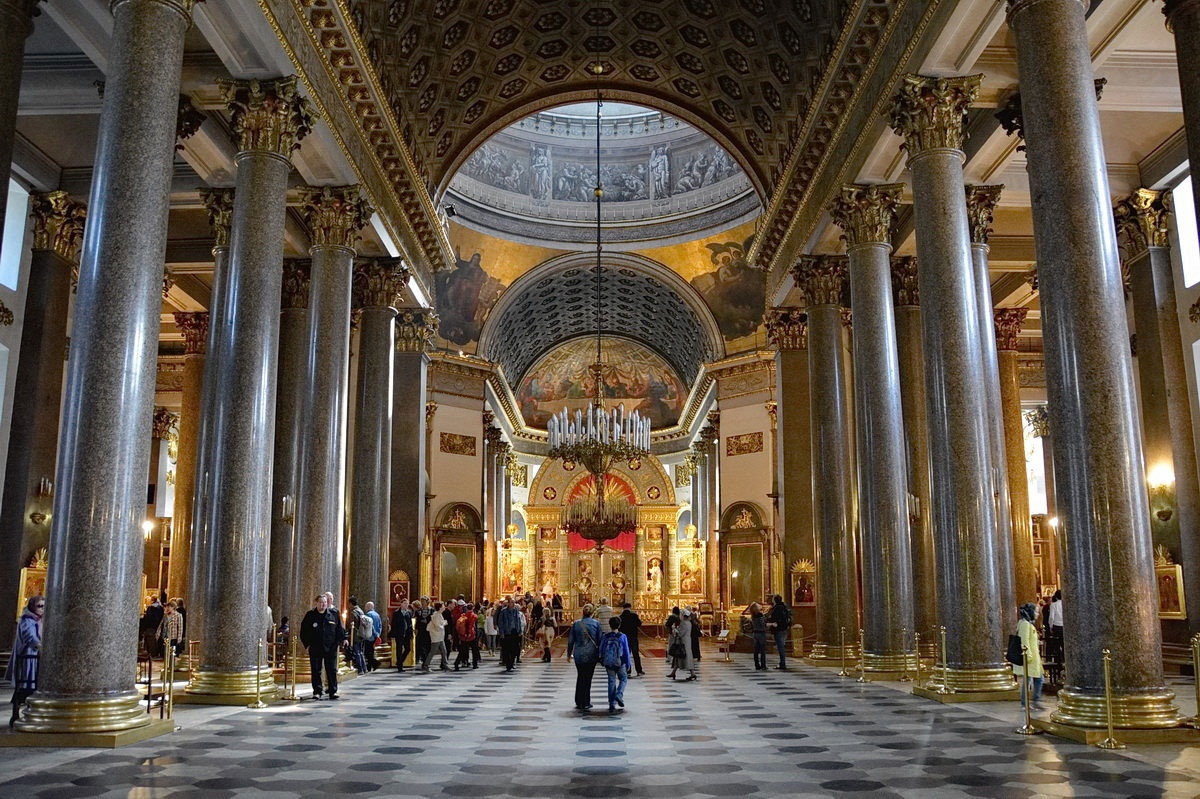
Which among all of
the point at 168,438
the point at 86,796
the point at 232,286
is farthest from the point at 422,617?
the point at 168,438

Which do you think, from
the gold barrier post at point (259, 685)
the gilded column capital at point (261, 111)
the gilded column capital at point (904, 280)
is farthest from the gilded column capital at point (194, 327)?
the gilded column capital at point (904, 280)

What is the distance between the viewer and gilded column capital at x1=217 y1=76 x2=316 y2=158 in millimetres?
11617

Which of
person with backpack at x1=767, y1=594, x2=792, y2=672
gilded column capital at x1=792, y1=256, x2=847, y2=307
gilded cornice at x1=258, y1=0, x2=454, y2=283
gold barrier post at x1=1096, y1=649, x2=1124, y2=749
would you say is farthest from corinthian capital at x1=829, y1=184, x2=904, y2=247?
Result: gold barrier post at x1=1096, y1=649, x2=1124, y2=749

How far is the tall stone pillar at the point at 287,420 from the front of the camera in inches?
612

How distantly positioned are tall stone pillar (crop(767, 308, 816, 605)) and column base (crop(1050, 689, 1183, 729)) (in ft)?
42.0

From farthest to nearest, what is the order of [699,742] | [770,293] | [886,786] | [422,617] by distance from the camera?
[770,293], [422,617], [699,742], [886,786]

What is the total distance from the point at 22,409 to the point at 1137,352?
16903mm

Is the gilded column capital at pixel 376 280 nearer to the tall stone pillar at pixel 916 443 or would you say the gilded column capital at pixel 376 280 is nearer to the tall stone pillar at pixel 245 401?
the tall stone pillar at pixel 245 401

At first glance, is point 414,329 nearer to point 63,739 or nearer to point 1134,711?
point 63,739

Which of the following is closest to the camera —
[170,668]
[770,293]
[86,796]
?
[86,796]

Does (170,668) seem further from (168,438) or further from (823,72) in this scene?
(168,438)

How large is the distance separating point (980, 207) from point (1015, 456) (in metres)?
6.66

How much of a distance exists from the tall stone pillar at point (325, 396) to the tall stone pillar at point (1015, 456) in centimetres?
1176

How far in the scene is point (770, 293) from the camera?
865 inches
